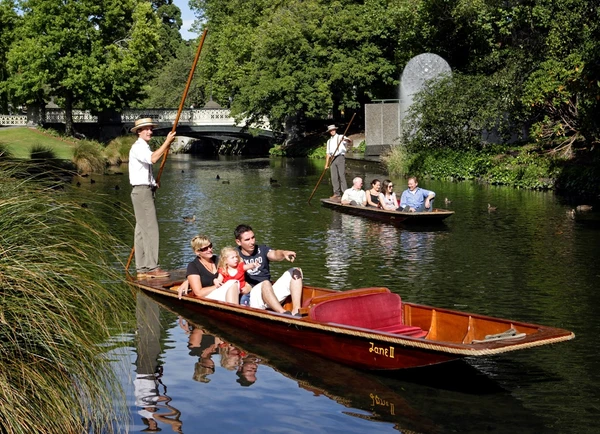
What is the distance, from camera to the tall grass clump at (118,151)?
48.8 meters

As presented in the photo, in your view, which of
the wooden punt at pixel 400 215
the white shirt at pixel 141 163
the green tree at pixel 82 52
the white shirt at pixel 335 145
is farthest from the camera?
the green tree at pixel 82 52

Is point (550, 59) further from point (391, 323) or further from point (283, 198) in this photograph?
point (391, 323)

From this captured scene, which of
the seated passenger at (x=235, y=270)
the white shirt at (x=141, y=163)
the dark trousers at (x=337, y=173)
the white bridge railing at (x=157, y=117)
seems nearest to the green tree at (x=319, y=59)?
the white bridge railing at (x=157, y=117)

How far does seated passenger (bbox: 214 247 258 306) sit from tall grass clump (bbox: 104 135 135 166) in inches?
1470

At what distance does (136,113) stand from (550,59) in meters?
41.9

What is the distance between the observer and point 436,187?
32.2 meters

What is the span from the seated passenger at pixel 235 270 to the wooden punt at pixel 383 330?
1.46 feet

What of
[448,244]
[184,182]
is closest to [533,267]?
[448,244]

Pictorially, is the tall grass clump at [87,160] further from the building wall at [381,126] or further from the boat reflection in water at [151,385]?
the boat reflection in water at [151,385]

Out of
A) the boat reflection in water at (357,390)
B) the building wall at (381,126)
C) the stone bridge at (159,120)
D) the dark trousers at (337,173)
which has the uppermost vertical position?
the stone bridge at (159,120)

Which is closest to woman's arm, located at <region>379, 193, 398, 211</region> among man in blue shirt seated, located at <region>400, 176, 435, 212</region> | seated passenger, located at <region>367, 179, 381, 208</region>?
man in blue shirt seated, located at <region>400, 176, 435, 212</region>

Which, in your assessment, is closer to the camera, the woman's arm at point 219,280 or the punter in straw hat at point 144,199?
the woman's arm at point 219,280

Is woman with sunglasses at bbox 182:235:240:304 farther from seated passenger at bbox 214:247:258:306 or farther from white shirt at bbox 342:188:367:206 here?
white shirt at bbox 342:188:367:206

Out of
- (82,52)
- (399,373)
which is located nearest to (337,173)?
(399,373)
